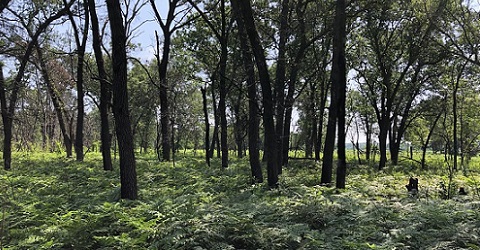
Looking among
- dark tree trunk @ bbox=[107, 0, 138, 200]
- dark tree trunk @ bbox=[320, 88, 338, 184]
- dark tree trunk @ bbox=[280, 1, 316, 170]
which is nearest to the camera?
dark tree trunk @ bbox=[107, 0, 138, 200]

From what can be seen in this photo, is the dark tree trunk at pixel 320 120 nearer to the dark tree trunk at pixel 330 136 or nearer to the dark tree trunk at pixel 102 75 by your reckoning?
the dark tree trunk at pixel 330 136

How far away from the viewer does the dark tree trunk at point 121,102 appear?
8.20 meters

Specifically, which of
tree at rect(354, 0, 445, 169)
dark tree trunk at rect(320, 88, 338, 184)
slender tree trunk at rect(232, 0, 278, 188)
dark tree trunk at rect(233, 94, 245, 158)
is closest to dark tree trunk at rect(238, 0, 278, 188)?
slender tree trunk at rect(232, 0, 278, 188)

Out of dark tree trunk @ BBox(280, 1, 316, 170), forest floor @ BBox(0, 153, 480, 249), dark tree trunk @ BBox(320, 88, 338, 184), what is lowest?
forest floor @ BBox(0, 153, 480, 249)

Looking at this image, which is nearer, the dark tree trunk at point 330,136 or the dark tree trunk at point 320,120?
the dark tree trunk at point 330,136

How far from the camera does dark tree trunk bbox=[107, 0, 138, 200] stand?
820 cm

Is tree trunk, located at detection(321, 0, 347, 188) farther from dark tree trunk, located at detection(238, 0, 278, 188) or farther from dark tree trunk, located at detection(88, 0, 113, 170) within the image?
dark tree trunk, located at detection(88, 0, 113, 170)

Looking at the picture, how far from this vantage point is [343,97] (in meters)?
10.4

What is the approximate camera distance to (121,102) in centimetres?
827

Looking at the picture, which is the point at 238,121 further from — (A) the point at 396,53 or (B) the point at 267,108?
(B) the point at 267,108

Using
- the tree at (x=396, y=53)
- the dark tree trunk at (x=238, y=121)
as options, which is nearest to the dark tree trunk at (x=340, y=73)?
the tree at (x=396, y=53)

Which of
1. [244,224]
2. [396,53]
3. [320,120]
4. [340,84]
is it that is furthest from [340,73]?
[396,53]

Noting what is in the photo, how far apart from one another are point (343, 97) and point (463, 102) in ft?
84.2

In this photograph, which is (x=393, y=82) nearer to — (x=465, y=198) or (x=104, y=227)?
(x=465, y=198)
